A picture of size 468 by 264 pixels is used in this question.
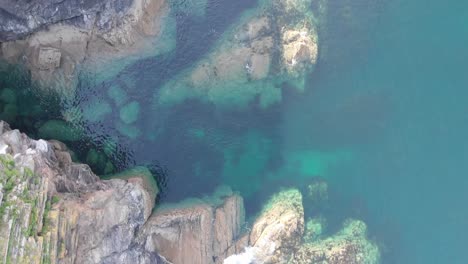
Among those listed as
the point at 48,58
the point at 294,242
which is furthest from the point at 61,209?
the point at 294,242

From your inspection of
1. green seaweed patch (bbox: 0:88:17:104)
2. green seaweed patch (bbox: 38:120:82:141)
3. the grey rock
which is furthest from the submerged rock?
the grey rock

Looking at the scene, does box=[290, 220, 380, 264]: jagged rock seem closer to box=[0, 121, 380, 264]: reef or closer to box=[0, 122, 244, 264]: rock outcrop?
box=[0, 121, 380, 264]: reef

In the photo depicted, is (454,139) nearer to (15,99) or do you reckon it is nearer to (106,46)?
(106,46)

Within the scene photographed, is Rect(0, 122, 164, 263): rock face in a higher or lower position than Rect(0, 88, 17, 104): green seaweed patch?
lower

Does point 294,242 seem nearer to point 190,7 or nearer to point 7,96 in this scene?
point 190,7

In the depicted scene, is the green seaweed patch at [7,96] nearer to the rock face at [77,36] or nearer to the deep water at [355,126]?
the rock face at [77,36]

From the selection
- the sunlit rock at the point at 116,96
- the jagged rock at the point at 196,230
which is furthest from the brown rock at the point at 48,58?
the jagged rock at the point at 196,230
